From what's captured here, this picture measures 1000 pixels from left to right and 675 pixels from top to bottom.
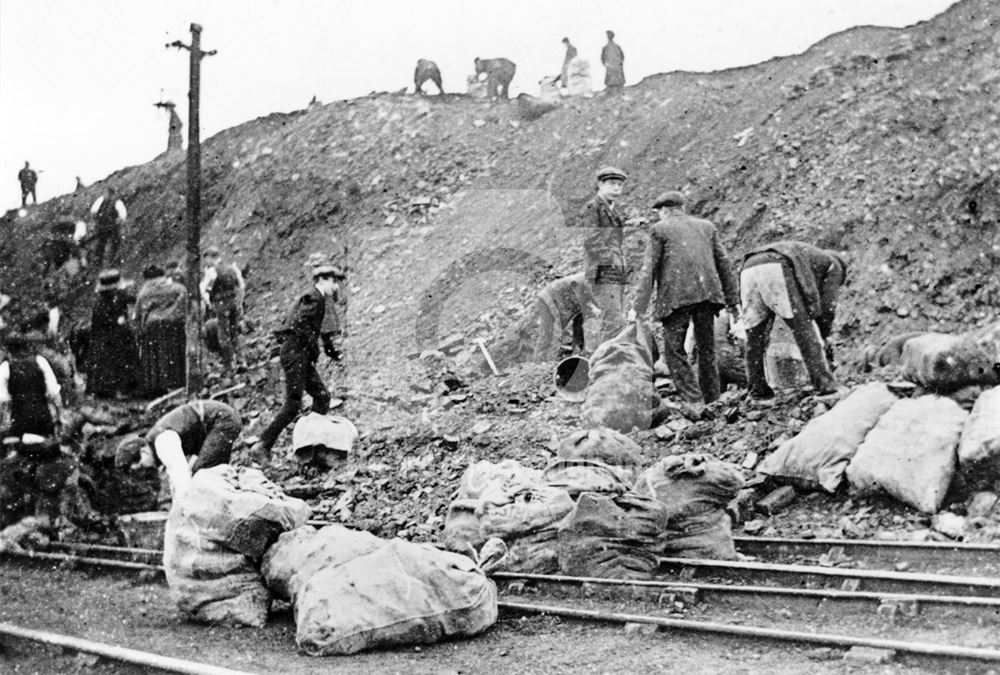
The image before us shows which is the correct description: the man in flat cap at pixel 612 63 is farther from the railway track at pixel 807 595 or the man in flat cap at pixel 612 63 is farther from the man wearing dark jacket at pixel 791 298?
the railway track at pixel 807 595

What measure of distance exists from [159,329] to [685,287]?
695 cm

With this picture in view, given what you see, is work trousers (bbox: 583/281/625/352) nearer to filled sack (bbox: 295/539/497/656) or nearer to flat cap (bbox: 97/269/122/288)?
flat cap (bbox: 97/269/122/288)

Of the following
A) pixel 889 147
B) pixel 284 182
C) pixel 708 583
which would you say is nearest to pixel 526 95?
pixel 284 182

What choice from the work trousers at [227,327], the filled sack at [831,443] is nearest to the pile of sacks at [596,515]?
the filled sack at [831,443]

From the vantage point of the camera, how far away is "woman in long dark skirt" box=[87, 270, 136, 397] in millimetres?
10891

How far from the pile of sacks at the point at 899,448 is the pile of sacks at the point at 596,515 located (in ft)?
A: 3.14

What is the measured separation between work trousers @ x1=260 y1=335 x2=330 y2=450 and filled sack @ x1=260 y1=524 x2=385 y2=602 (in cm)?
406

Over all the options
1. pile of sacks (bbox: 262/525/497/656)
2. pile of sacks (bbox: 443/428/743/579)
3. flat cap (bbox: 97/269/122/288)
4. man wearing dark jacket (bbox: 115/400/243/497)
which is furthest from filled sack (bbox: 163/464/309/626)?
flat cap (bbox: 97/269/122/288)

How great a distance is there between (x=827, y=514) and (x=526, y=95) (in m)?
15.5

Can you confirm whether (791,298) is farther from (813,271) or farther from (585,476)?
(585,476)

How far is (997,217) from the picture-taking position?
10.3 metres

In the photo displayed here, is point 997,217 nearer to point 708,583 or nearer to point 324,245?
point 708,583

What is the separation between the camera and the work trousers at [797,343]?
7.75 meters

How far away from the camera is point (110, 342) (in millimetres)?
11109
